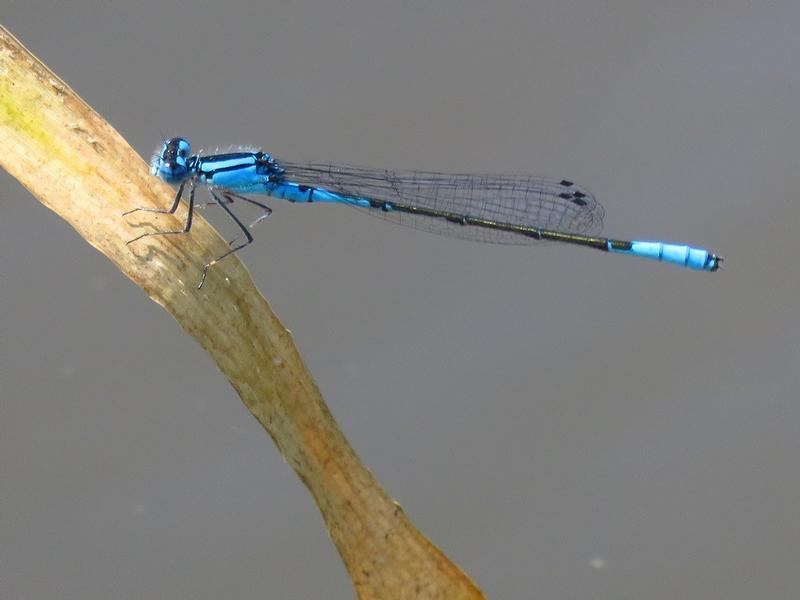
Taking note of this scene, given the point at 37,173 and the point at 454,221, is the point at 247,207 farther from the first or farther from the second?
the point at 37,173

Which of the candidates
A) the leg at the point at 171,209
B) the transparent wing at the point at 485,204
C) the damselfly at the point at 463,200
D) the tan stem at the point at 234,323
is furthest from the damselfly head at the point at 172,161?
the transparent wing at the point at 485,204

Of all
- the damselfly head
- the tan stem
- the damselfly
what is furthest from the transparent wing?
the tan stem

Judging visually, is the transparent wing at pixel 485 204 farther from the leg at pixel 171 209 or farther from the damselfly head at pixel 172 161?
the leg at pixel 171 209

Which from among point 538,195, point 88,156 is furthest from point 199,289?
point 538,195

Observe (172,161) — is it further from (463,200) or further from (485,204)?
(485,204)

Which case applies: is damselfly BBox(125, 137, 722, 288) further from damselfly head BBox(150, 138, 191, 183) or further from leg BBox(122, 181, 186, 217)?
leg BBox(122, 181, 186, 217)

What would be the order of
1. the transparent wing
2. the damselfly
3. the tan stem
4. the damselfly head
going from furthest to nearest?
the transparent wing, the damselfly, the damselfly head, the tan stem

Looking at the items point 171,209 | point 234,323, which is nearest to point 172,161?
point 171,209
